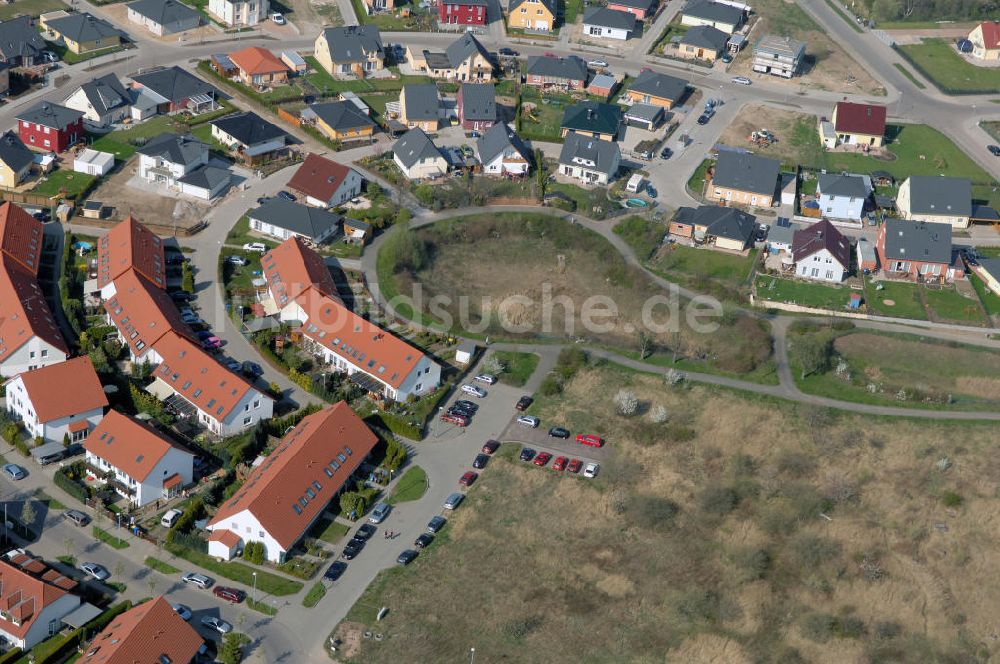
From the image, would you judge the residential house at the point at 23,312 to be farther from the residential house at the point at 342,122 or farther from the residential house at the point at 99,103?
the residential house at the point at 342,122

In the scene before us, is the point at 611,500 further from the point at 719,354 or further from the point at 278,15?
the point at 278,15

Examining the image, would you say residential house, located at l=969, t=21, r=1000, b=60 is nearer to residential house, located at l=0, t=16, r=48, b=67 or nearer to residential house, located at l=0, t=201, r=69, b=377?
residential house, located at l=0, t=16, r=48, b=67

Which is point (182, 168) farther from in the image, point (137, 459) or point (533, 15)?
point (533, 15)

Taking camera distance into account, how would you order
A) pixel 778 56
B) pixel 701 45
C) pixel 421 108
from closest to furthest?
pixel 421 108 → pixel 778 56 → pixel 701 45

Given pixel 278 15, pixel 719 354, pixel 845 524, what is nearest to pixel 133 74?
pixel 278 15

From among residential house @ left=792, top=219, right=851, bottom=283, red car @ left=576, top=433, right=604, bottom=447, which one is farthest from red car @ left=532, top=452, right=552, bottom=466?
residential house @ left=792, top=219, right=851, bottom=283

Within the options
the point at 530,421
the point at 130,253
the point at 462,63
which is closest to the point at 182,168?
the point at 130,253

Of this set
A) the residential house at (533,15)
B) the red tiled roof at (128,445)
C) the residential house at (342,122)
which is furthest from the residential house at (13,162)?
the residential house at (533,15)

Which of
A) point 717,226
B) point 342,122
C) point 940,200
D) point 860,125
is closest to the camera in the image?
point 717,226
